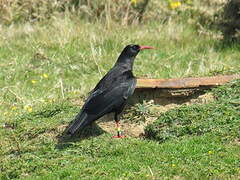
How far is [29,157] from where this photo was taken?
755 centimetres

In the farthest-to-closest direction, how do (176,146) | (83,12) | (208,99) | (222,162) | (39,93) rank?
(83,12)
(39,93)
(208,99)
(176,146)
(222,162)

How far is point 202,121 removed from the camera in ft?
26.1

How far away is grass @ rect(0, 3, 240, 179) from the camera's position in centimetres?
686

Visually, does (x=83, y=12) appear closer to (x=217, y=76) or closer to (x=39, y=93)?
(x=39, y=93)

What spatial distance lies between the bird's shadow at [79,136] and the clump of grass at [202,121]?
0.63 metres

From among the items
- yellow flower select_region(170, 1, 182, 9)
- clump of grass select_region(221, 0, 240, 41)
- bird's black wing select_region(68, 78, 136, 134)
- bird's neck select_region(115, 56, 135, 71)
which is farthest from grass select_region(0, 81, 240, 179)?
yellow flower select_region(170, 1, 182, 9)

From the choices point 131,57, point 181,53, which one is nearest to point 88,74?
point 181,53

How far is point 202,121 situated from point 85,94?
2.34 meters

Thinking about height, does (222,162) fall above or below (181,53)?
above

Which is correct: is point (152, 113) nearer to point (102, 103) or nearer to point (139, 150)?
point (102, 103)

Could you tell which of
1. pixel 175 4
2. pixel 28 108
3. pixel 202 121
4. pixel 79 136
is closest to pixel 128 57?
pixel 79 136

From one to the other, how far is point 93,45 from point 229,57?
256cm

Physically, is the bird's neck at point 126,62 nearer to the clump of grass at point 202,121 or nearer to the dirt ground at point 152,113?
the dirt ground at point 152,113

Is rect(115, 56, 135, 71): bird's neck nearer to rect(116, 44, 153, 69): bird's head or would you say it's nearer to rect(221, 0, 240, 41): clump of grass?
rect(116, 44, 153, 69): bird's head
